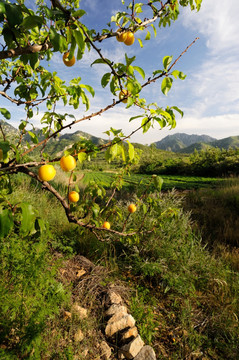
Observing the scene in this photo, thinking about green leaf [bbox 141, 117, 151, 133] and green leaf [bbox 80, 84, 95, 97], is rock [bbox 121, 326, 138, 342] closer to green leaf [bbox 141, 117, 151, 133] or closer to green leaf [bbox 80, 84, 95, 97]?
green leaf [bbox 141, 117, 151, 133]

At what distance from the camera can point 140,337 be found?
1.64 m

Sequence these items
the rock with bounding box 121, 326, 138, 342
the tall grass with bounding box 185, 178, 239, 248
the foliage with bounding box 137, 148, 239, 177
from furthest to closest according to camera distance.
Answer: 1. the foliage with bounding box 137, 148, 239, 177
2. the tall grass with bounding box 185, 178, 239, 248
3. the rock with bounding box 121, 326, 138, 342

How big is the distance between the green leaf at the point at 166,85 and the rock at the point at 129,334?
6.76 feet

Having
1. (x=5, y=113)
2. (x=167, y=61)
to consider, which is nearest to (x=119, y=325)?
(x=5, y=113)

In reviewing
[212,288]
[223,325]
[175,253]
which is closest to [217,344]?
[223,325]

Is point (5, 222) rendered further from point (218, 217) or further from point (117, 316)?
point (218, 217)

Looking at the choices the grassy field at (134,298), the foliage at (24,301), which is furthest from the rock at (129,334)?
the foliage at (24,301)

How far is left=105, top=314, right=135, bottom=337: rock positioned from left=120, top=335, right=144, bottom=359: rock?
0.48 feet

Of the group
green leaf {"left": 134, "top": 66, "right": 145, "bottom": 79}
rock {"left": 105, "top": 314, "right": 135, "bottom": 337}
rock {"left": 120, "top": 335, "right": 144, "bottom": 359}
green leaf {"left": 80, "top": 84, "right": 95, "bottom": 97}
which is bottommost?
rock {"left": 120, "top": 335, "right": 144, "bottom": 359}

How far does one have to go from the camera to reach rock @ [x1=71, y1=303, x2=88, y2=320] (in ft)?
5.38

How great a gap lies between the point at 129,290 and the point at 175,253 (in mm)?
867

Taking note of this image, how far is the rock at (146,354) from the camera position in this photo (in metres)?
1.48

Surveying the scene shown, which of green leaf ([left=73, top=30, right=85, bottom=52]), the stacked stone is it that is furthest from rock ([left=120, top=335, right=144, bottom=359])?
green leaf ([left=73, top=30, right=85, bottom=52])

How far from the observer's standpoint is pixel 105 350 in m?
1.50
